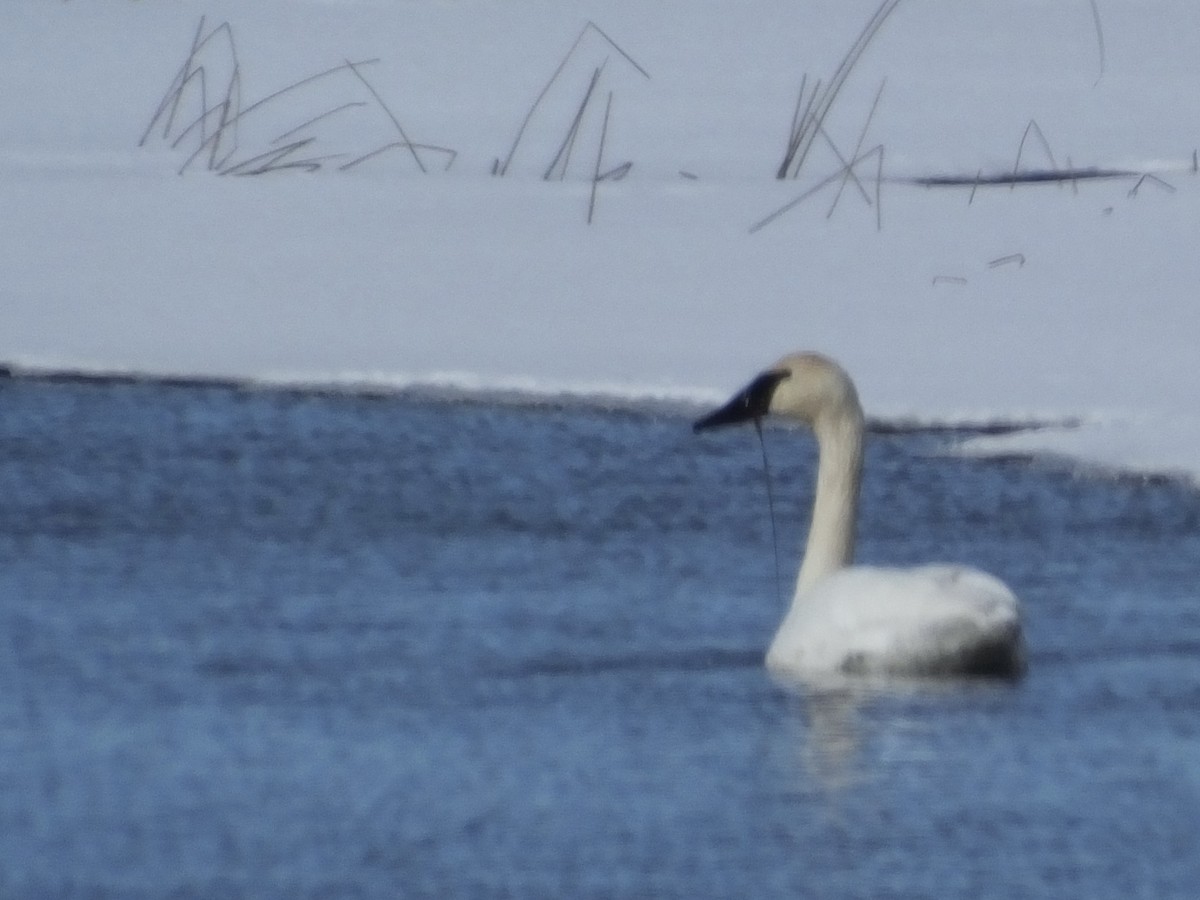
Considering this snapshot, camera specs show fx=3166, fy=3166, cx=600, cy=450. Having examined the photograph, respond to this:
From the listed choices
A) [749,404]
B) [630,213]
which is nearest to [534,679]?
[749,404]

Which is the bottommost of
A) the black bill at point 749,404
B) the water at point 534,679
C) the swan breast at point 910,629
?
the water at point 534,679

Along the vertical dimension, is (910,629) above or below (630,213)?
below

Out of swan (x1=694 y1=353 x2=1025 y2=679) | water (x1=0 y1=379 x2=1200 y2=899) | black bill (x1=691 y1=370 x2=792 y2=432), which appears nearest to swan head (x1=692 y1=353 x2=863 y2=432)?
black bill (x1=691 y1=370 x2=792 y2=432)

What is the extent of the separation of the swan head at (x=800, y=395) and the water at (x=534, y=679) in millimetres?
363

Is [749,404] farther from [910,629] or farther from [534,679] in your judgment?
[534,679]

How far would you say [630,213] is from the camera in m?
12.0

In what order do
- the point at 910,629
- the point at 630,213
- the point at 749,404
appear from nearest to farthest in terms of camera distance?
the point at 910,629 < the point at 749,404 < the point at 630,213

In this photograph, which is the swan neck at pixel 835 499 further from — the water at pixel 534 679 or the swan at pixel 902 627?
the swan at pixel 902 627

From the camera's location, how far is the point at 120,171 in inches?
497

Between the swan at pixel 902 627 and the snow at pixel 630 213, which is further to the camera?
the snow at pixel 630 213

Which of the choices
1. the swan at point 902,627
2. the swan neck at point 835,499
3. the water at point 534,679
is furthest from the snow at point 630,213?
the swan at point 902,627

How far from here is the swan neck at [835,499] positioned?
22.7ft

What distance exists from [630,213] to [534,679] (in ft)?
20.1

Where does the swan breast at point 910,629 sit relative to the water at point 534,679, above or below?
above
